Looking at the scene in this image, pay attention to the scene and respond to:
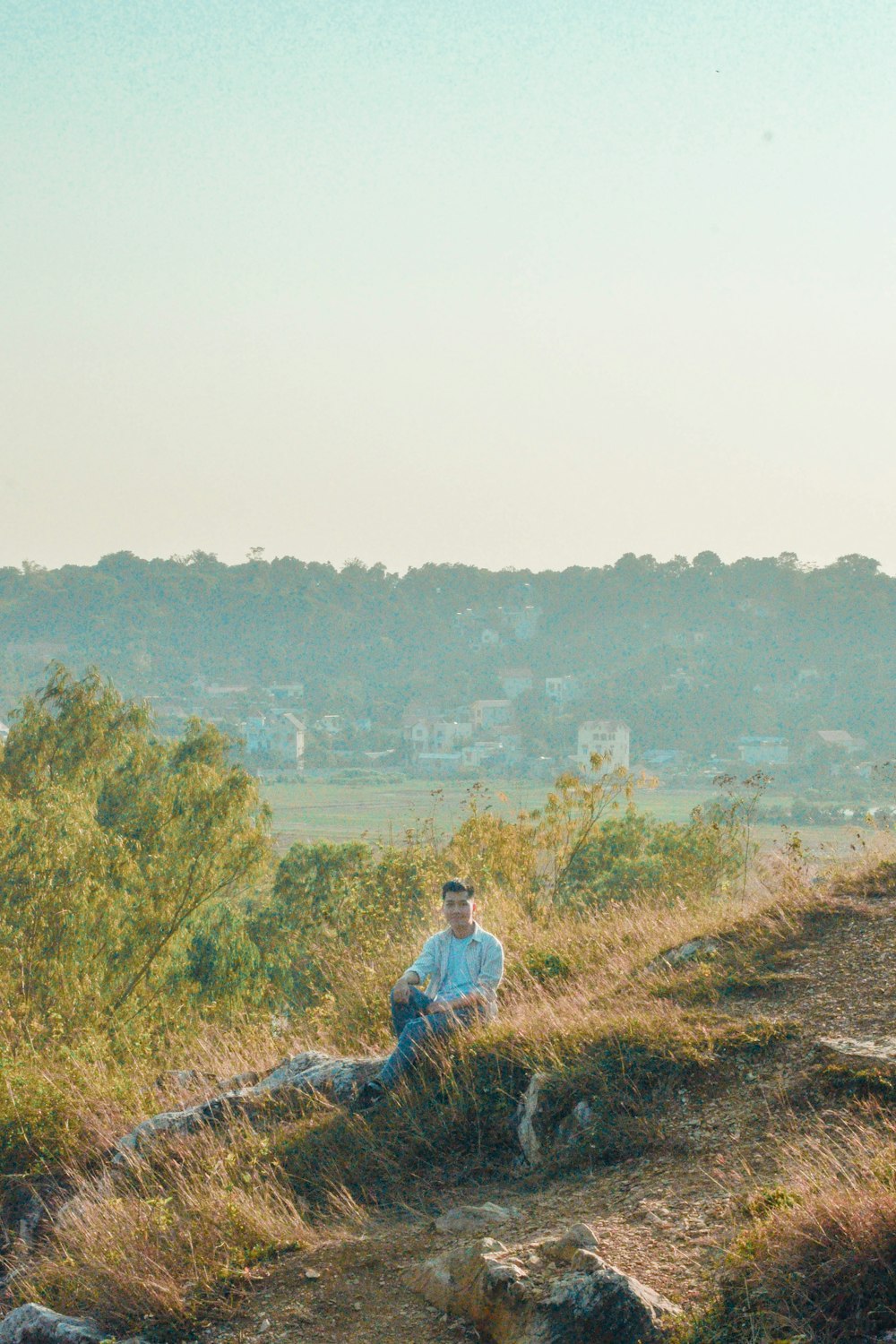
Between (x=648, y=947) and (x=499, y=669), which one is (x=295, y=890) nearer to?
(x=648, y=947)

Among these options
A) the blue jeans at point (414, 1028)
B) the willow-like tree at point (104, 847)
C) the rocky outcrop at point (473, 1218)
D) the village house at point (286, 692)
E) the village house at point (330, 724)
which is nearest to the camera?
the rocky outcrop at point (473, 1218)

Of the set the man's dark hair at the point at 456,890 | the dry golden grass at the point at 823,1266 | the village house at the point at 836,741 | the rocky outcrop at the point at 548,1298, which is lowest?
the village house at the point at 836,741

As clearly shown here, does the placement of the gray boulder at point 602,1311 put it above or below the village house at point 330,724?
above

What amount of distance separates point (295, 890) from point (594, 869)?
7.51m

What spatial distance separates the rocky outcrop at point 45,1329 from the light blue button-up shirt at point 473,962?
2770mm

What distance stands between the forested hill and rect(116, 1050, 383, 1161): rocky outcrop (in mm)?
98581

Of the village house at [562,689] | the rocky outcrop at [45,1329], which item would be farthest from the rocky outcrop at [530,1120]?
the village house at [562,689]

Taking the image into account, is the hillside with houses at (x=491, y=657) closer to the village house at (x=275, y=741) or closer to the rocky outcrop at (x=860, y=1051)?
the village house at (x=275, y=741)

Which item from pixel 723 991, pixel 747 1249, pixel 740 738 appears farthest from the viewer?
pixel 740 738

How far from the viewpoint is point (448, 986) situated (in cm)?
737

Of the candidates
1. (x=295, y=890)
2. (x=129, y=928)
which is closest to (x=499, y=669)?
(x=295, y=890)

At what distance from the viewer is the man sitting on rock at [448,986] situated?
6.93m

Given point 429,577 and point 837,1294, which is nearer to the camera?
point 837,1294

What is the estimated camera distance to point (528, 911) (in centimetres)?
1270
